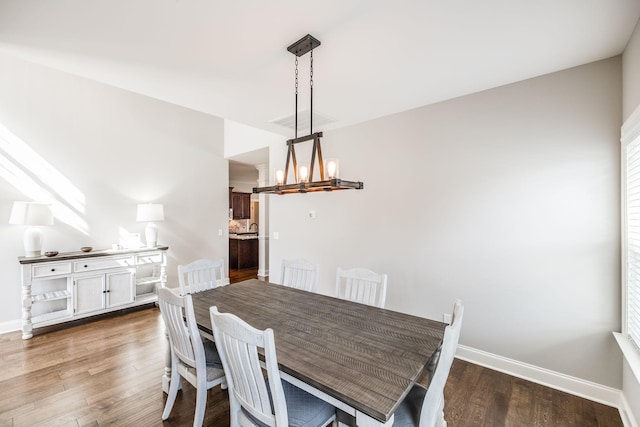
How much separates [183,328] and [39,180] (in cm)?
357

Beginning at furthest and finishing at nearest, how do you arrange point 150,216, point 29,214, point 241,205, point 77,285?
point 241,205 → point 150,216 → point 77,285 → point 29,214

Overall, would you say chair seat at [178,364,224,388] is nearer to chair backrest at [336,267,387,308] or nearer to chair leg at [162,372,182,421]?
chair leg at [162,372,182,421]

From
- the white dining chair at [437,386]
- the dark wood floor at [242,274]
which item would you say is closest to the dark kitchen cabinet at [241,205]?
the dark wood floor at [242,274]

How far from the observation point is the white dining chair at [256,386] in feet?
4.12

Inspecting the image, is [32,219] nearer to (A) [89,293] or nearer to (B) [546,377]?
(A) [89,293]

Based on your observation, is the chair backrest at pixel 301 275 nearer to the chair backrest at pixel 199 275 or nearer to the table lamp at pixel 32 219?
the chair backrest at pixel 199 275

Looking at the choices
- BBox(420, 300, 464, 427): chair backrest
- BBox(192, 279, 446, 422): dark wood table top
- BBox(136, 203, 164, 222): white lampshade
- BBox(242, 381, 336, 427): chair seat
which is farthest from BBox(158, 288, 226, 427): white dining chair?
BBox(136, 203, 164, 222): white lampshade

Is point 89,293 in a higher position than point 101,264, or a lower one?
lower

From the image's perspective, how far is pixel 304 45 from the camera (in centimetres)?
204

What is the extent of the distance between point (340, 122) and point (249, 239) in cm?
461

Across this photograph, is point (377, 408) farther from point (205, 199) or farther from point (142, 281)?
point (205, 199)

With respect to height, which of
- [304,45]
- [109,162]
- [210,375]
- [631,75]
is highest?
[304,45]

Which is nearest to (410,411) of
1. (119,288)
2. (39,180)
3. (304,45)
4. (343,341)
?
(343,341)

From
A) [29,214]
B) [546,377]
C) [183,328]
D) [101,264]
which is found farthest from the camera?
[101,264]
